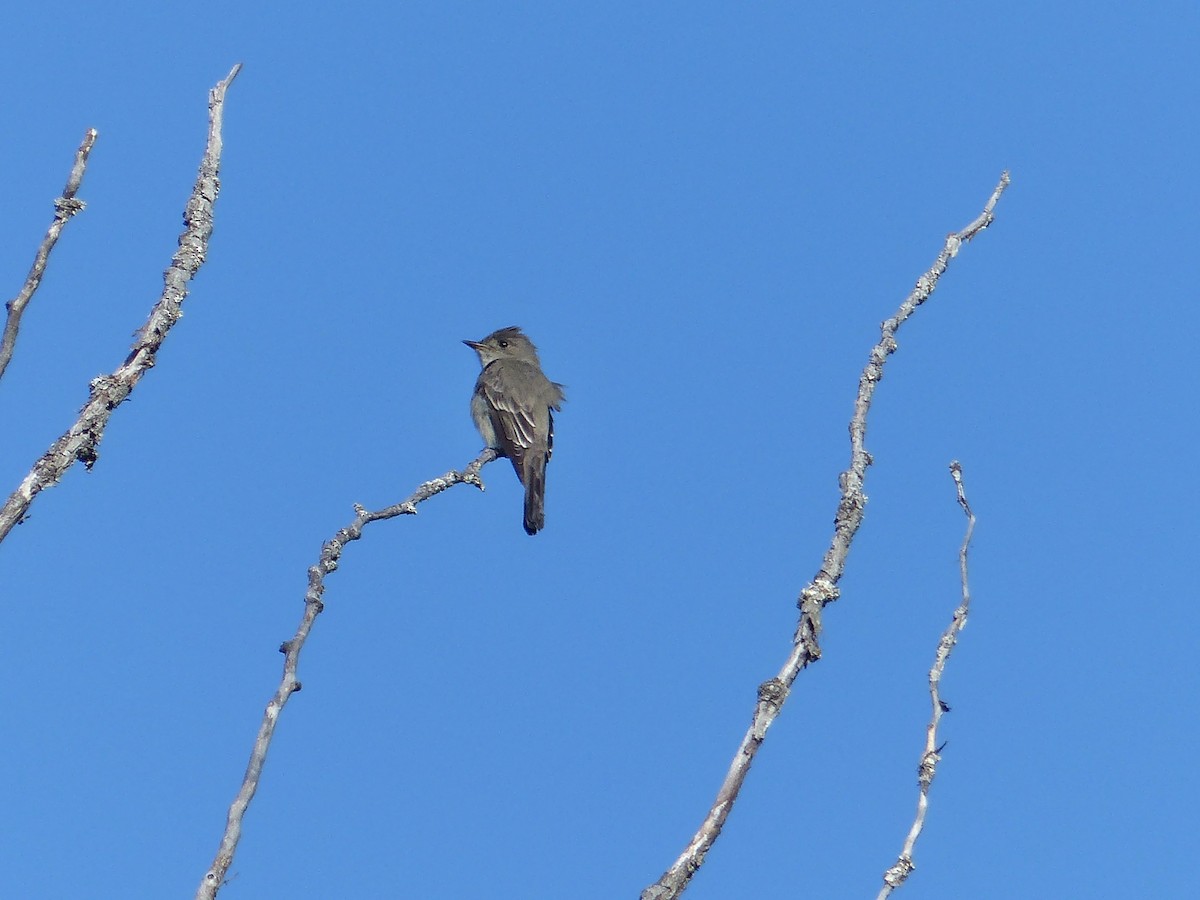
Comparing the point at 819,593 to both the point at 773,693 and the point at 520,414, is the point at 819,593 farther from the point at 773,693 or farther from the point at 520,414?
the point at 520,414

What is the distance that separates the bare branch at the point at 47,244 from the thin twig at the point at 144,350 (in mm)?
415

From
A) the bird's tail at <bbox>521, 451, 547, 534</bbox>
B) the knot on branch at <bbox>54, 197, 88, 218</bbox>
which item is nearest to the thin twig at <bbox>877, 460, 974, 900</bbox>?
the knot on branch at <bbox>54, 197, 88, 218</bbox>

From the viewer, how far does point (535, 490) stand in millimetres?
13969

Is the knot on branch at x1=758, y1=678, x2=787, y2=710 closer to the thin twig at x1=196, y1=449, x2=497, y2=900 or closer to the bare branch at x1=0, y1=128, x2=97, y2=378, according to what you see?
the thin twig at x1=196, y1=449, x2=497, y2=900

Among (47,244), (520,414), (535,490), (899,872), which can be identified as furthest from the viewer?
(520,414)

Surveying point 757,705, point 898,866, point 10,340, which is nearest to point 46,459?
point 10,340

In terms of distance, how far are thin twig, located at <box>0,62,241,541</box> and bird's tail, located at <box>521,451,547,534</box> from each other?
836 centimetres

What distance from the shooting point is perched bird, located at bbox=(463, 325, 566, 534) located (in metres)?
14.1

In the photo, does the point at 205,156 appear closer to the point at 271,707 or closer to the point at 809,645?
the point at 271,707

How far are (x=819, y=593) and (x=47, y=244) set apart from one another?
267 cm

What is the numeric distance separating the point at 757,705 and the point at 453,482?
12.7ft

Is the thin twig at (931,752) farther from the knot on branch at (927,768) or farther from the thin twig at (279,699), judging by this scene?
the thin twig at (279,699)

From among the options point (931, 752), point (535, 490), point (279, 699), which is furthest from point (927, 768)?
point (535, 490)

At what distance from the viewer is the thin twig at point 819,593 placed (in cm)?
365
